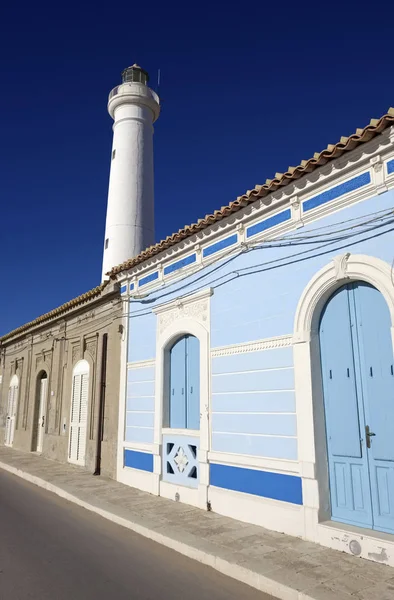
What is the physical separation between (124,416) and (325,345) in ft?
17.2

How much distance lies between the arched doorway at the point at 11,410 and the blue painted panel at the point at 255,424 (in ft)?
41.6

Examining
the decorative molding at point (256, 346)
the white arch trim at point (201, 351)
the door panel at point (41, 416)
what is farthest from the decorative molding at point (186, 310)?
the door panel at point (41, 416)

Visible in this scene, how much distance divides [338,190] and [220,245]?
2.38 m

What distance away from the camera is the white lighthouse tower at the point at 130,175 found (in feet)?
49.1

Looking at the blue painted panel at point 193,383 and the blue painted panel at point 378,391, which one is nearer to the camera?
the blue painted panel at point 378,391

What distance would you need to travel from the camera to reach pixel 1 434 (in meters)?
18.4

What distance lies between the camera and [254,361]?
6.35m

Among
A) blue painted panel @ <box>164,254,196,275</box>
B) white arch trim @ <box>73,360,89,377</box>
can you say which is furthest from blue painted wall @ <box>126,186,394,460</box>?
white arch trim @ <box>73,360,89,377</box>

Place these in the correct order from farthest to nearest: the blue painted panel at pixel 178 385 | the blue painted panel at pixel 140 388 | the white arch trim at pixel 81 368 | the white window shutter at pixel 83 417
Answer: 1. the white arch trim at pixel 81 368
2. the white window shutter at pixel 83 417
3. the blue painted panel at pixel 140 388
4. the blue painted panel at pixel 178 385

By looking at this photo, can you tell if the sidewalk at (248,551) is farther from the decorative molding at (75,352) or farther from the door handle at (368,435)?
the decorative molding at (75,352)

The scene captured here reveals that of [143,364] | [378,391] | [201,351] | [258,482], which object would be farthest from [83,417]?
[378,391]

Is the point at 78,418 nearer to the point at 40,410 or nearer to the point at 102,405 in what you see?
the point at 102,405

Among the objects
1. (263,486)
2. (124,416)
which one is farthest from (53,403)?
(263,486)

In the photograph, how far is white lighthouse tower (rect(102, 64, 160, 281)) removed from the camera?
14969 millimetres
